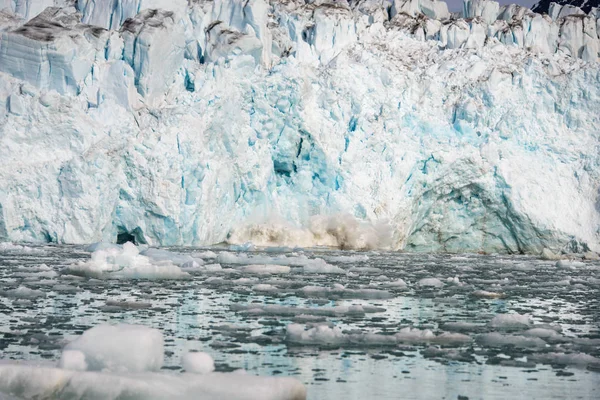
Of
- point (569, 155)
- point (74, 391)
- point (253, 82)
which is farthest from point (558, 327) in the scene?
point (569, 155)

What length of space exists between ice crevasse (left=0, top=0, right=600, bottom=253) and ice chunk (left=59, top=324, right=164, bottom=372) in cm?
1570

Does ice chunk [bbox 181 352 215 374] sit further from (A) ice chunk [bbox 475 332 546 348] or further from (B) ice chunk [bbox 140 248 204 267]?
(B) ice chunk [bbox 140 248 204 267]

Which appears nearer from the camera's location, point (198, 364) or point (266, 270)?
point (198, 364)

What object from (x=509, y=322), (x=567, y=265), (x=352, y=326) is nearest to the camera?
(x=352, y=326)

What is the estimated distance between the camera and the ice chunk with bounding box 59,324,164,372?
4301 mm

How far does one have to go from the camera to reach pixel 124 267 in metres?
11.7

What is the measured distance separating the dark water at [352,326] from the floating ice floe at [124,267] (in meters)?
0.39

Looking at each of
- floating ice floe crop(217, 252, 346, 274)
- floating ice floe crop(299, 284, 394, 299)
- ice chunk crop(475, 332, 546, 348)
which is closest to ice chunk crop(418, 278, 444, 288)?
floating ice floe crop(299, 284, 394, 299)

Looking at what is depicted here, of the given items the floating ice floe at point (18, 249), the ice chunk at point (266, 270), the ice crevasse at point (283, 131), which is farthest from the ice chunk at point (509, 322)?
the ice crevasse at point (283, 131)

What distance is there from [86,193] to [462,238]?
11.4m

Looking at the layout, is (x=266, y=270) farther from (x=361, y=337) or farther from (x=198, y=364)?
(x=198, y=364)

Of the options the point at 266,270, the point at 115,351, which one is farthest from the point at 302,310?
the point at 266,270

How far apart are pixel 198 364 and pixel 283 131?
18305 millimetres

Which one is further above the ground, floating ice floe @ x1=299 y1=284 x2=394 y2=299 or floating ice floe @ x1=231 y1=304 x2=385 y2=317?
floating ice floe @ x1=231 y1=304 x2=385 y2=317
